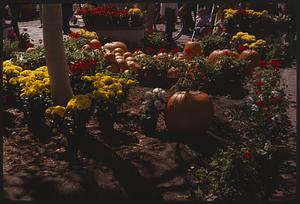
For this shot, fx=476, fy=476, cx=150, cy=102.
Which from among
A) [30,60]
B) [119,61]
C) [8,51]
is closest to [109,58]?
[119,61]

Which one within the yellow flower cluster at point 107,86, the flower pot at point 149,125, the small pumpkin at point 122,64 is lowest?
the flower pot at point 149,125

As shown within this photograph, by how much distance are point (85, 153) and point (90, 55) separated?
13.2ft

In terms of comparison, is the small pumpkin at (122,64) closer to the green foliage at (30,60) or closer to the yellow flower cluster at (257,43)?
the green foliage at (30,60)

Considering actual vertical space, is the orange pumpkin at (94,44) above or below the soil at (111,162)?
above

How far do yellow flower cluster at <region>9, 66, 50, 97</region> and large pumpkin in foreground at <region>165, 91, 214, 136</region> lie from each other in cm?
192

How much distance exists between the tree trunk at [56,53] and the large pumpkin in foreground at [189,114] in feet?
5.04

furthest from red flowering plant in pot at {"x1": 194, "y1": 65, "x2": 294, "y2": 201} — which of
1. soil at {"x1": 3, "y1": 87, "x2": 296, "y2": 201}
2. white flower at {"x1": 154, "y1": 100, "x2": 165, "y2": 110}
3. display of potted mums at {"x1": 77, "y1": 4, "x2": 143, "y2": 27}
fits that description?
display of potted mums at {"x1": 77, "y1": 4, "x2": 143, "y2": 27}

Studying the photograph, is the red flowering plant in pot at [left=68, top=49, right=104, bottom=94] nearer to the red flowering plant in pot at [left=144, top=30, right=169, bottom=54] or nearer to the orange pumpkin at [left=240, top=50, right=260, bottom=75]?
the orange pumpkin at [left=240, top=50, right=260, bottom=75]

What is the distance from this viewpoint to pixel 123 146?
6.54 meters

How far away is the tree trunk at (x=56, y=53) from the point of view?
662 cm

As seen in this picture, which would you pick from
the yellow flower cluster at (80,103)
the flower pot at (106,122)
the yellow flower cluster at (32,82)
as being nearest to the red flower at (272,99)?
the flower pot at (106,122)

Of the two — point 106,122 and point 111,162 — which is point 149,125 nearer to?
point 106,122

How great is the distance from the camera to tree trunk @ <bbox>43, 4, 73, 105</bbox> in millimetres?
6617

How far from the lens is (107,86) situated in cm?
686
